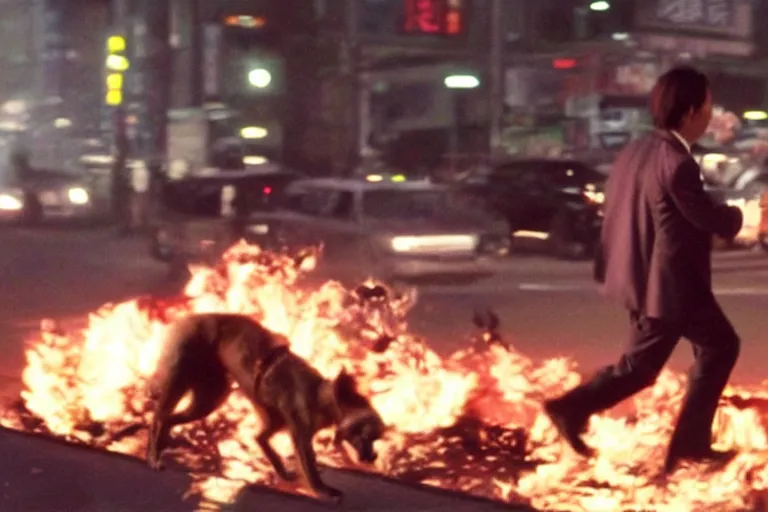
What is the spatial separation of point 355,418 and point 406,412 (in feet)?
2.18

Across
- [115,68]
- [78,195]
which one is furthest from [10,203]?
[115,68]

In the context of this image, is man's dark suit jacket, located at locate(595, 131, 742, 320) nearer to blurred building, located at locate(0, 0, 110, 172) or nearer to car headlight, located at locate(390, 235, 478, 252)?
car headlight, located at locate(390, 235, 478, 252)

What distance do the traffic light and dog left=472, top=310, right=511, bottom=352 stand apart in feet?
7.90

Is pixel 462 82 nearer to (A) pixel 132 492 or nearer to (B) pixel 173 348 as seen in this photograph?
(B) pixel 173 348

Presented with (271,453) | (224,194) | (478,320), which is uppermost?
(224,194)

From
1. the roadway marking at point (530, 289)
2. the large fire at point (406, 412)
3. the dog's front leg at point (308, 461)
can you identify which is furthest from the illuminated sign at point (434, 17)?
the dog's front leg at point (308, 461)

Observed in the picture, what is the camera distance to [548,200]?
592 cm

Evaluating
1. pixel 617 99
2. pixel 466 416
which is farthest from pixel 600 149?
pixel 466 416

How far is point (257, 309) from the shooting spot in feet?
21.9

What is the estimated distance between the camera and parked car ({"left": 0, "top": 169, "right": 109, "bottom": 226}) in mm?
7332

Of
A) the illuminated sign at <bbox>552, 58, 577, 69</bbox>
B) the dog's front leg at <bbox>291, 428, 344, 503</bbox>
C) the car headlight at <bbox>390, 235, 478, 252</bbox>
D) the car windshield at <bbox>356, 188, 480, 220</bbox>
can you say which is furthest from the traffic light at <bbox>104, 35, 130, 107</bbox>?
the illuminated sign at <bbox>552, 58, 577, 69</bbox>

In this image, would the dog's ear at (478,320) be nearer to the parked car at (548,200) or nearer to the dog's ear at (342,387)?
the parked car at (548,200)

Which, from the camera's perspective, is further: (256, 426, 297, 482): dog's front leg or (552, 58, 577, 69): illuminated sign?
(256, 426, 297, 482): dog's front leg

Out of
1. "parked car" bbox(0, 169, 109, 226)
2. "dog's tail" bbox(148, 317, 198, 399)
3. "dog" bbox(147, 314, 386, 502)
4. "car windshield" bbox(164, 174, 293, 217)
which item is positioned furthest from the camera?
"parked car" bbox(0, 169, 109, 226)
